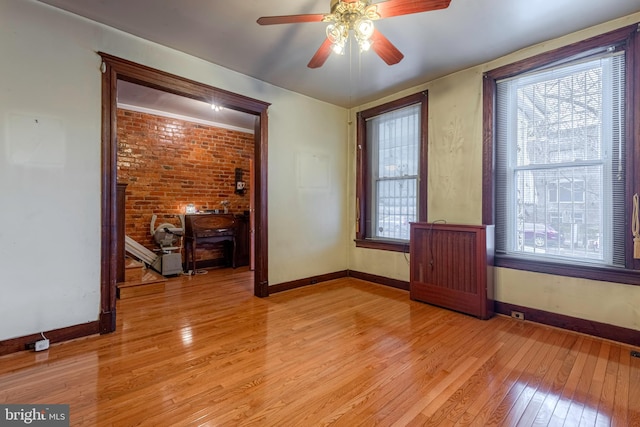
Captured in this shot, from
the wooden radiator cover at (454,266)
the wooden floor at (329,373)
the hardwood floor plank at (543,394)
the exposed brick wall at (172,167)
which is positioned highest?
the exposed brick wall at (172,167)

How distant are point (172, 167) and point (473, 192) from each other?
184 inches

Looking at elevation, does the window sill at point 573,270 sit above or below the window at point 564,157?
below

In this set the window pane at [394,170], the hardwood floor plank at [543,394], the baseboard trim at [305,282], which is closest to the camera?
the hardwood floor plank at [543,394]

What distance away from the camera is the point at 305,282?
4184 millimetres

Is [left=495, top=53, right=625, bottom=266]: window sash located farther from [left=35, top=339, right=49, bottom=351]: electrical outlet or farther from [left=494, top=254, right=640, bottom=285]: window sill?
[left=35, top=339, right=49, bottom=351]: electrical outlet

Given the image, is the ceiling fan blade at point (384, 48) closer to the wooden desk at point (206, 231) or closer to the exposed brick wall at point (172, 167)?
the wooden desk at point (206, 231)

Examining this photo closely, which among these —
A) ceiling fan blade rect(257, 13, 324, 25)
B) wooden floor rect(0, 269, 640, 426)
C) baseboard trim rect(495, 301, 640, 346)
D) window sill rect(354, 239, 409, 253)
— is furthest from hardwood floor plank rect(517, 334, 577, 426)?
ceiling fan blade rect(257, 13, 324, 25)

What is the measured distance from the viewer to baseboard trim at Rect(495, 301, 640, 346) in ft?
7.84

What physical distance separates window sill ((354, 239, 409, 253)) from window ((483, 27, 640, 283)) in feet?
3.74

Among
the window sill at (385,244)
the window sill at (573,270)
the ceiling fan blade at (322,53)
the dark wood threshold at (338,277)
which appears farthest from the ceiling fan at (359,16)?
the dark wood threshold at (338,277)

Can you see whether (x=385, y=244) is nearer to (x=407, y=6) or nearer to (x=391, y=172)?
(x=391, y=172)

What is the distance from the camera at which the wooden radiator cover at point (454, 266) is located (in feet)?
9.70

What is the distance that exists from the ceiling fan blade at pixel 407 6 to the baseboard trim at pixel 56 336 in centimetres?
329

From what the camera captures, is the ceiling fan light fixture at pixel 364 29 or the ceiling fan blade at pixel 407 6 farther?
the ceiling fan light fixture at pixel 364 29
